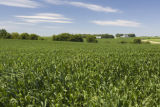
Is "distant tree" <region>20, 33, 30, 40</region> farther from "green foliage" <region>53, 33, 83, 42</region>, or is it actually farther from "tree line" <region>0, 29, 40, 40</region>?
"green foliage" <region>53, 33, 83, 42</region>

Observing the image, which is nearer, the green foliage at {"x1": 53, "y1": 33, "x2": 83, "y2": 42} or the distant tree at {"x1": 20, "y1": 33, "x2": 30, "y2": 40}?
the distant tree at {"x1": 20, "y1": 33, "x2": 30, "y2": 40}

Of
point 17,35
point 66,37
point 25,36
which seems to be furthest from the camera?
point 66,37

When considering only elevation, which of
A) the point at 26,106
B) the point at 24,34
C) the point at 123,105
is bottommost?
the point at 26,106

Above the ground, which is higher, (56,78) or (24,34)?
(24,34)

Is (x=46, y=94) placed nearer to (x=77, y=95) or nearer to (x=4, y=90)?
(x=77, y=95)

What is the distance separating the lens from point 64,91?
13.2ft

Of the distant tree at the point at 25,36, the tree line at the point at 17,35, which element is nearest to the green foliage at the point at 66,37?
the tree line at the point at 17,35

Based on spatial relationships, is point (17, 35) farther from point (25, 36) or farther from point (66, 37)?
point (66, 37)

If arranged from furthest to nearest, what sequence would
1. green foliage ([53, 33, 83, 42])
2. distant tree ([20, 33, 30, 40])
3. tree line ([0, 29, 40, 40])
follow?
green foliage ([53, 33, 83, 42]), distant tree ([20, 33, 30, 40]), tree line ([0, 29, 40, 40])

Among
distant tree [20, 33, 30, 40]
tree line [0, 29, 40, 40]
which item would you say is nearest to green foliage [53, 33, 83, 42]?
tree line [0, 29, 40, 40]

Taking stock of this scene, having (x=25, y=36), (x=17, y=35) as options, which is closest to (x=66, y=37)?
(x=25, y=36)

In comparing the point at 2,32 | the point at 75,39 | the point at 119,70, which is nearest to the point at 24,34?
the point at 2,32

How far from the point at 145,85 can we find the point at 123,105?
1926mm

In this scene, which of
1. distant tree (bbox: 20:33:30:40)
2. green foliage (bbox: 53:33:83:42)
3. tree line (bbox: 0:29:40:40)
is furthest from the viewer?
green foliage (bbox: 53:33:83:42)
